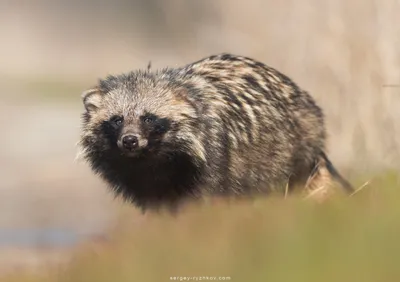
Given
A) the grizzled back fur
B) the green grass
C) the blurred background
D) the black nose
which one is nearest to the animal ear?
the grizzled back fur

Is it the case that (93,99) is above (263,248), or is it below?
above

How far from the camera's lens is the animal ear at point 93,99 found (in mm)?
9914

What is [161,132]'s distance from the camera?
31.6 feet

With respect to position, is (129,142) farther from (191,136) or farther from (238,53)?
(238,53)

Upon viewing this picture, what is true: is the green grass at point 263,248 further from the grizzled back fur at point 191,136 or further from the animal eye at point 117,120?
the animal eye at point 117,120

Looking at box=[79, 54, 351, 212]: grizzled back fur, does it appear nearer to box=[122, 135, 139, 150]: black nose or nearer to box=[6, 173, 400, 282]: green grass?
box=[122, 135, 139, 150]: black nose

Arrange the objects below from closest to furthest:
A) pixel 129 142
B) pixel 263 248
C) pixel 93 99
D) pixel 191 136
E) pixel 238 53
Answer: pixel 263 248 < pixel 129 142 < pixel 191 136 < pixel 93 99 < pixel 238 53

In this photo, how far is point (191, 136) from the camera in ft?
31.5

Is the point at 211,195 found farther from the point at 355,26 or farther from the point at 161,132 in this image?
the point at 355,26

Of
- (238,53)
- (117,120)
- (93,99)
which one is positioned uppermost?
(93,99)

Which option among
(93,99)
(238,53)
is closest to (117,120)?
(93,99)

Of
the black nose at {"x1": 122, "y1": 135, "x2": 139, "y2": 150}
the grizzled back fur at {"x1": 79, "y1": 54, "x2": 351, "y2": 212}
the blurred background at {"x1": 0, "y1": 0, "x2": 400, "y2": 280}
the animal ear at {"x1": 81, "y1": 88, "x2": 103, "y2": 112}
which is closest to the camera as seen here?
the black nose at {"x1": 122, "y1": 135, "x2": 139, "y2": 150}

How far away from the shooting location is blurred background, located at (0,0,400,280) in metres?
11.4

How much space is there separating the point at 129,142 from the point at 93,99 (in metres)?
0.75
